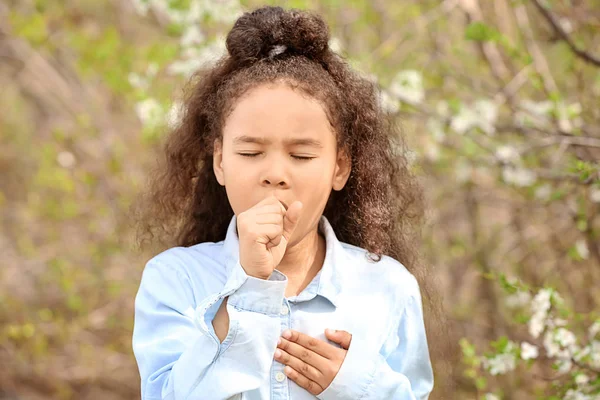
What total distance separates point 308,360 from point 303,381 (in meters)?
0.04

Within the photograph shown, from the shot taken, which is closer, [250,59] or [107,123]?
[250,59]

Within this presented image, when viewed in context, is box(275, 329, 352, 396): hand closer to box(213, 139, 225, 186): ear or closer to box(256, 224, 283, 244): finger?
box(256, 224, 283, 244): finger

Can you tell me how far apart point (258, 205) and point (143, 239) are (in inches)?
27.0

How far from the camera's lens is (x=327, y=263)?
1.94 m

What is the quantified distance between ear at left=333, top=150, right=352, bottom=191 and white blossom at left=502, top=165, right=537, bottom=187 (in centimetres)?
146

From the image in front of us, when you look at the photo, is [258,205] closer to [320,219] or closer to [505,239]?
[320,219]

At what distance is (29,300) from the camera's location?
17.1 feet

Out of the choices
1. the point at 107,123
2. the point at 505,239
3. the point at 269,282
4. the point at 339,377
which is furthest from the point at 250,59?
the point at 107,123

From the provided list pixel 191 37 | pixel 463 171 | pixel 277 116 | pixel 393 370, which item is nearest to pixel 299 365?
pixel 393 370

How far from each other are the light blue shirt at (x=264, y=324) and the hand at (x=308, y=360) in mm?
17

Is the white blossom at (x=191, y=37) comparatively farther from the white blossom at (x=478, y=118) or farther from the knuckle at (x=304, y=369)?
the knuckle at (x=304, y=369)

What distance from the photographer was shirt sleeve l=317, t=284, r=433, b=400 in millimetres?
1778

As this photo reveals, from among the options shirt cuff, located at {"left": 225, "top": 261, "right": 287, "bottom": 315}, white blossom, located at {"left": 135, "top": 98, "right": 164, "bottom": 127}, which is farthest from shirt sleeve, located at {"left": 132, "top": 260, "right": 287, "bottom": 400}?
white blossom, located at {"left": 135, "top": 98, "right": 164, "bottom": 127}

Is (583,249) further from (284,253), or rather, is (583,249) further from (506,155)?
(284,253)
